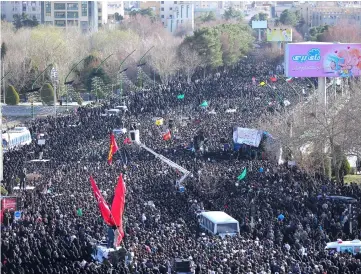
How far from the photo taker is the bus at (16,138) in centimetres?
4479

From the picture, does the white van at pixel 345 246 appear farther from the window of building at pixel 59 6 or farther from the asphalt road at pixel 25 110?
the window of building at pixel 59 6

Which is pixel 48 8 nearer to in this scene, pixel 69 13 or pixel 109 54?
pixel 69 13

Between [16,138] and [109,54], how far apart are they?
31.6m

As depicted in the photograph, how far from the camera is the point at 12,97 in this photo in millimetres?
65500

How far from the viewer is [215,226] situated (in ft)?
89.3

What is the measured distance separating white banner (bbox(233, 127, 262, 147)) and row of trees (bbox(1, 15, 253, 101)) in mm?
26659

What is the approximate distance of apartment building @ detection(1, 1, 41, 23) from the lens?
122 meters

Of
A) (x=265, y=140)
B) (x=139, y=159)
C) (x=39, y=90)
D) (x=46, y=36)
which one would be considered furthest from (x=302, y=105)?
(x=46, y=36)

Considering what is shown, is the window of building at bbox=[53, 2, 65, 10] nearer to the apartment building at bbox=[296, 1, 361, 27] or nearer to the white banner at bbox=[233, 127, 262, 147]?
the apartment building at bbox=[296, 1, 361, 27]

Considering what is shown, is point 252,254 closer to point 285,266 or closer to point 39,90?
point 285,266

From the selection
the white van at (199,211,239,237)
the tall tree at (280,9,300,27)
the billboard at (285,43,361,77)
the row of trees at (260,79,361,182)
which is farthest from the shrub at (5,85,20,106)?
the tall tree at (280,9,300,27)

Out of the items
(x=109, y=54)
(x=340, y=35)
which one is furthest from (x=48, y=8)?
(x=340, y=35)

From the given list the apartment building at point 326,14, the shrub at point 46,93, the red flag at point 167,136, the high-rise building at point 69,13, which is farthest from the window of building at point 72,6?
the red flag at point 167,136

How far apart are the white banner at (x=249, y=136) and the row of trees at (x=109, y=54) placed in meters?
26.7
